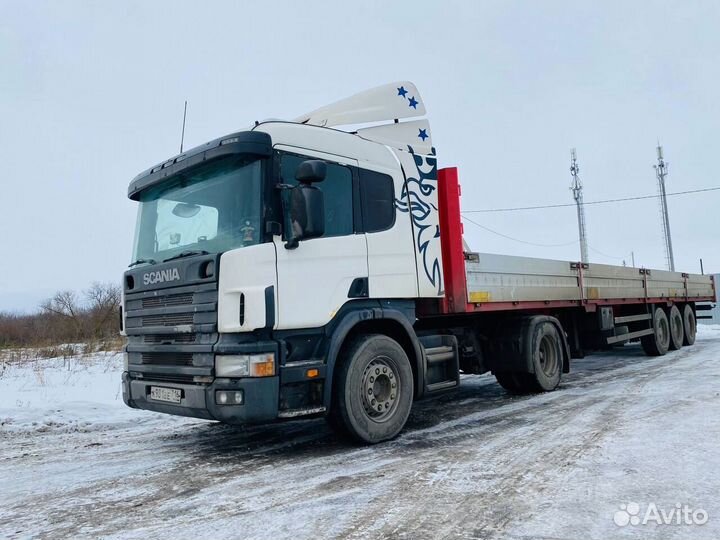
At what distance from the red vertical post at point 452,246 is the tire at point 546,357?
5.73 feet

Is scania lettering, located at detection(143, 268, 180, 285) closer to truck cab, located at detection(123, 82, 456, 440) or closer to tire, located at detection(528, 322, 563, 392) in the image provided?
truck cab, located at detection(123, 82, 456, 440)

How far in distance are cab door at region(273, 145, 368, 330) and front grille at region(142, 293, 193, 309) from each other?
81cm

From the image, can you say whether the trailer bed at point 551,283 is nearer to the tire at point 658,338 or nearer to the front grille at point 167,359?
the tire at point 658,338

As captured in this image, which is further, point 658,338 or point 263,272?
point 658,338

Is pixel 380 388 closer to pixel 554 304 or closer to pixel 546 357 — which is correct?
pixel 546 357

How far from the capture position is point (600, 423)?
550 cm

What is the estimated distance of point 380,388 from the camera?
5258 mm

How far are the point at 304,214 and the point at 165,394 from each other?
2.01 m

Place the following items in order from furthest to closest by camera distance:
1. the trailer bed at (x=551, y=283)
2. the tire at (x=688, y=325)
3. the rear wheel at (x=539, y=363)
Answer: the tire at (x=688, y=325) < the rear wheel at (x=539, y=363) < the trailer bed at (x=551, y=283)

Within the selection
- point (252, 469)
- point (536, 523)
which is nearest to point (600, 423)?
point (536, 523)

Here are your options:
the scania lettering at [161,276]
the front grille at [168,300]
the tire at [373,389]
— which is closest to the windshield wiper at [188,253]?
the scania lettering at [161,276]

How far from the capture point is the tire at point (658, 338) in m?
12.2

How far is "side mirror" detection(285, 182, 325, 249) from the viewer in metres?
4.52

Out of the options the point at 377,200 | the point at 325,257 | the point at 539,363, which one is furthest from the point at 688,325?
the point at 325,257
